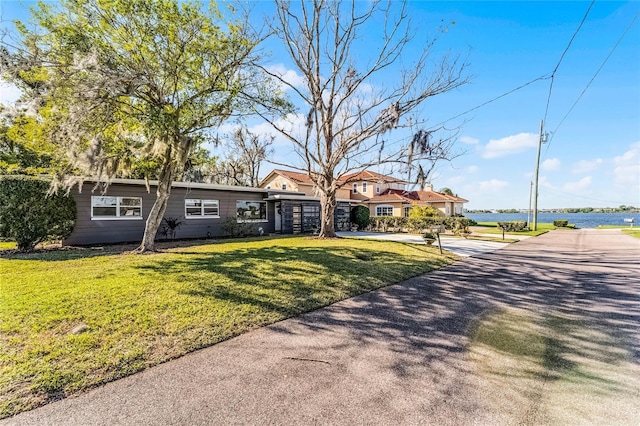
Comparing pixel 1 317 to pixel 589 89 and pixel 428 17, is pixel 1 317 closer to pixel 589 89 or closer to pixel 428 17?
pixel 428 17

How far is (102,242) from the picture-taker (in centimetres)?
1276

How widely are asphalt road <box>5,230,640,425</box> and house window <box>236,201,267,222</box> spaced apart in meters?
13.8

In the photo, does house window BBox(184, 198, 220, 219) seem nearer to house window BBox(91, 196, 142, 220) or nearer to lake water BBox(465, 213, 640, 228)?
house window BBox(91, 196, 142, 220)

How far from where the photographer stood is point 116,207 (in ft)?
43.5

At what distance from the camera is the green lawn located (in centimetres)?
303

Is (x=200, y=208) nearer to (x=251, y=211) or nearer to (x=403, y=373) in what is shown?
(x=251, y=211)

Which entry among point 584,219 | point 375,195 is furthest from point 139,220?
point 584,219

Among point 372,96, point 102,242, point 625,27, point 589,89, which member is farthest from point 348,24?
point 102,242

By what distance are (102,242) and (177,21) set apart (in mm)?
9310

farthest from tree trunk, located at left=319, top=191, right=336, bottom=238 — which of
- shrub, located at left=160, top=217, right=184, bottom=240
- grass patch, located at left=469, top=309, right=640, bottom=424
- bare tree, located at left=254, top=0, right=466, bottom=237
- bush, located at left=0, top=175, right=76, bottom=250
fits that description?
grass patch, located at left=469, top=309, right=640, bottom=424

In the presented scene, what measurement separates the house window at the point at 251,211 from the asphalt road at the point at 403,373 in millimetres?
13844

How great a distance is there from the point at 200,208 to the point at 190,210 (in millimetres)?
571

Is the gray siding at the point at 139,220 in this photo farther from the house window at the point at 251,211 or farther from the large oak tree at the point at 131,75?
the large oak tree at the point at 131,75

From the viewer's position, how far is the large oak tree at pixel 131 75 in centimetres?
716
